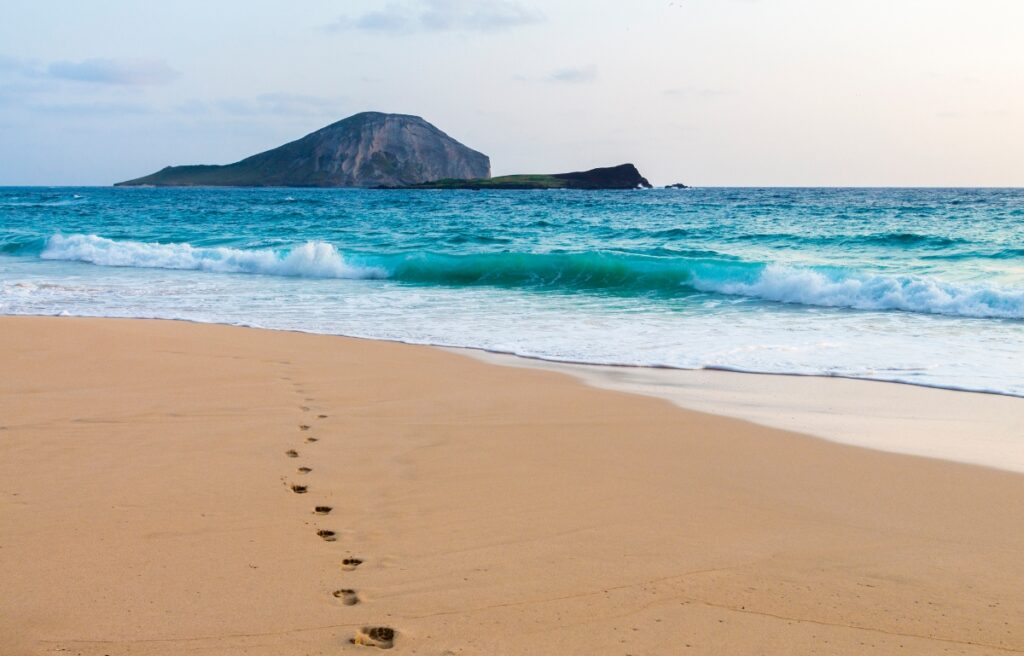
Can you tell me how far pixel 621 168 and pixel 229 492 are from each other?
363 ft

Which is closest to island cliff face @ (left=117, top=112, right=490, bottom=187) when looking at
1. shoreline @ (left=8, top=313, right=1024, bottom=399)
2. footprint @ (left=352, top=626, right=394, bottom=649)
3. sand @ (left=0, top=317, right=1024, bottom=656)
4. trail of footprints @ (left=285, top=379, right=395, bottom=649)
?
shoreline @ (left=8, top=313, right=1024, bottom=399)

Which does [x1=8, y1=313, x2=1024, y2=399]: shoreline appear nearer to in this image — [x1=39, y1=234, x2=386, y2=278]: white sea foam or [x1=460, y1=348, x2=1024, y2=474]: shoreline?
[x1=460, y1=348, x2=1024, y2=474]: shoreline

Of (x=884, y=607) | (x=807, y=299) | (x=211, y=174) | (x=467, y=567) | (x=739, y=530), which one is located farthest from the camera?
(x=211, y=174)

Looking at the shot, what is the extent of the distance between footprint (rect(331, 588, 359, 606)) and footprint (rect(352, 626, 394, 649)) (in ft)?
0.58

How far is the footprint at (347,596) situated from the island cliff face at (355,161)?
136 m

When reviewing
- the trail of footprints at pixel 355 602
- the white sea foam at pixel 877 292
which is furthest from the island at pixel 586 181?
the trail of footprints at pixel 355 602

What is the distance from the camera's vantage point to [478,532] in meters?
3.35

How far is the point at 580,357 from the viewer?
800cm

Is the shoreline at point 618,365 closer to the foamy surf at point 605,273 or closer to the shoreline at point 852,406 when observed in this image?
the shoreline at point 852,406

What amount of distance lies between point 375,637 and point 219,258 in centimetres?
1937

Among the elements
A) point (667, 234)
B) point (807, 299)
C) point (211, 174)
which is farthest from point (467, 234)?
point (211, 174)

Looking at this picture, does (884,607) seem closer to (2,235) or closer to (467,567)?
(467,567)

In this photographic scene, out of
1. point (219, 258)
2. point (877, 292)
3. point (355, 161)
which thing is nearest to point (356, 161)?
point (355, 161)

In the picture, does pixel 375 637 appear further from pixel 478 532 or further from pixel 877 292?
pixel 877 292
